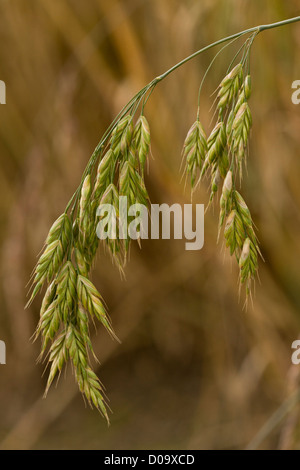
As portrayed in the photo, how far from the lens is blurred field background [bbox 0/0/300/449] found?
2.32 feet

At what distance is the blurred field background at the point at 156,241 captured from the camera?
2.32 ft

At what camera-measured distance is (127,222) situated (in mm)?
369

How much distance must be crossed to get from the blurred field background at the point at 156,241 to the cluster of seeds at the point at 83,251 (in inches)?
13.3

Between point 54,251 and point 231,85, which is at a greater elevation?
point 231,85

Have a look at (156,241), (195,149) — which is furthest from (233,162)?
(156,241)

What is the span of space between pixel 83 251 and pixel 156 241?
0.42 meters

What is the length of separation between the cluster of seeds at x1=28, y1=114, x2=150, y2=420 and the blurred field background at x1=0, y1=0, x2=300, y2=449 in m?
0.34

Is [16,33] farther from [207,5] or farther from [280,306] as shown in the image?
[280,306]

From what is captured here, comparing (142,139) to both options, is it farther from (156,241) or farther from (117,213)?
(156,241)

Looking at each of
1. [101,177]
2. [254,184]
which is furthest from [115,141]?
[254,184]

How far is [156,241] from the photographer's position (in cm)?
80

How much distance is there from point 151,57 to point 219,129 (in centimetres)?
41

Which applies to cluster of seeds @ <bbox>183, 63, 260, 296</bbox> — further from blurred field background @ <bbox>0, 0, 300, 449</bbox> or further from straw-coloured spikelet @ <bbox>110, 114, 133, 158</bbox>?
blurred field background @ <bbox>0, 0, 300, 449</bbox>

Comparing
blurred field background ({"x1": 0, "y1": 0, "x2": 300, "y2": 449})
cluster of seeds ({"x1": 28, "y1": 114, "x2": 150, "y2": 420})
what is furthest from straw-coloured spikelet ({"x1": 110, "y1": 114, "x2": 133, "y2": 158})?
blurred field background ({"x1": 0, "y1": 0, "x2": 300, "y2": 449})
